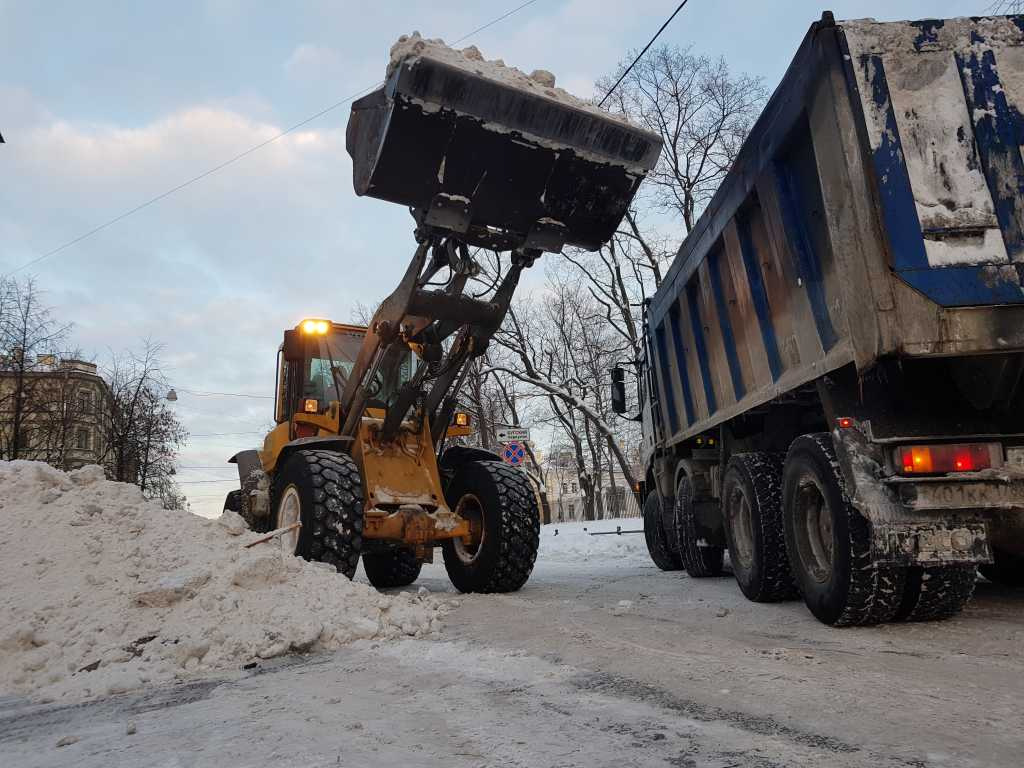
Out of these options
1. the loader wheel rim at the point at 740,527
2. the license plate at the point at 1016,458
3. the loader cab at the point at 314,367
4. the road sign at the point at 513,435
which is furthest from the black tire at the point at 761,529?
the road sign at the point at 513,435

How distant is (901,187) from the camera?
359 centimetres

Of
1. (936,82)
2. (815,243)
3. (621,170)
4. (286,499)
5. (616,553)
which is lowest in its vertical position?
(616,553)

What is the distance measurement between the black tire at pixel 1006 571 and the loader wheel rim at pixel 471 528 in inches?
167

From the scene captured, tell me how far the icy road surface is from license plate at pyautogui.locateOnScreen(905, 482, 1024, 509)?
0.71m

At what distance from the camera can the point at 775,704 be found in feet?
8.87

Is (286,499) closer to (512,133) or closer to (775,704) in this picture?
(512,133)

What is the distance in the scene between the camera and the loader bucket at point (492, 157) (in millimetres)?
5152

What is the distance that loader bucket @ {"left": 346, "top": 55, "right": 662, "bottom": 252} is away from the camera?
16.9 feet

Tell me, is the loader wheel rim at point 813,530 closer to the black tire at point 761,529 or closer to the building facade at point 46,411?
the black tire at point 761,529

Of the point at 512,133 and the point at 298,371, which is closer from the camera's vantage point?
the point at 512,133

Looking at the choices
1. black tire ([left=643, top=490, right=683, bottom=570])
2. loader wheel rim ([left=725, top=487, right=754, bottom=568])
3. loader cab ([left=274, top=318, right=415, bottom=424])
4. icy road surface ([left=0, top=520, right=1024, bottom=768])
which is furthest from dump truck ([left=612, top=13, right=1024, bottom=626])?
black tire ([left=643, top=490, right=683, bottom=570])

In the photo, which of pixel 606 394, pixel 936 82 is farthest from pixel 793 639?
pixel 606 394

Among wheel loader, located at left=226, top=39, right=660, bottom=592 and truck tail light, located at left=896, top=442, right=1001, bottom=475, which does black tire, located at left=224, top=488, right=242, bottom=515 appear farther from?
truck tail light, located at left=896, top=442, right=1001, bottom=475

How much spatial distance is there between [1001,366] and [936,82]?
59.5 inches
